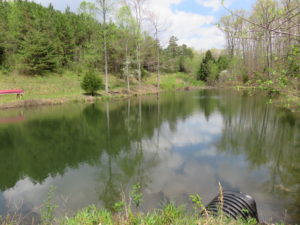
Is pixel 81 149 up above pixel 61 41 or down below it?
below

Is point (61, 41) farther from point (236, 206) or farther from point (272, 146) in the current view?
point (236, 206)

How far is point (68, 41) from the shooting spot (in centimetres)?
3419

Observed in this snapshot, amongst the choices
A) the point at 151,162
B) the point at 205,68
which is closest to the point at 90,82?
the point at 151,162

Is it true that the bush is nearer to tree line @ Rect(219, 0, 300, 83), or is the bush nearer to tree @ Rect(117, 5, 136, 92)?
tree @ Rect(117, 5, 136, 92)

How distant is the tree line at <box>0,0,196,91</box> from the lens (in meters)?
→ 26.4

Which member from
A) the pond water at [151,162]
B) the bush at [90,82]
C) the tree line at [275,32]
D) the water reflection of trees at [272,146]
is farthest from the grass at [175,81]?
the tree line at [275,32]

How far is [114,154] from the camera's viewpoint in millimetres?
7848

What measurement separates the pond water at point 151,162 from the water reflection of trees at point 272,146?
0.08ft

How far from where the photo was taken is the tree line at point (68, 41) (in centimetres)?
2644

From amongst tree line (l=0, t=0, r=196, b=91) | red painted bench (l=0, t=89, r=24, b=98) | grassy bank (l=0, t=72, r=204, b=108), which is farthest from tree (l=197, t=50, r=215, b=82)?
red painted bench (l=0, t=89, r=24, b=98)

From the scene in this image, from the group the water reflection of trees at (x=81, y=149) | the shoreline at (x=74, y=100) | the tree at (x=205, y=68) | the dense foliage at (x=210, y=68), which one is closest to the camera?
the water reflection of trees at (x=81, y=149)

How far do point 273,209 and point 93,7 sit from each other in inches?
1061

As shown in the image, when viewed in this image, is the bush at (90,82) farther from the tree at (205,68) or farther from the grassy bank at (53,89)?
the tree at (205,68)

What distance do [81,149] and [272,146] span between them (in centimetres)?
784
